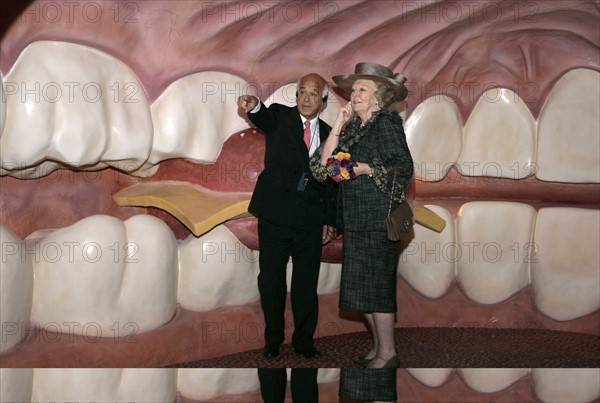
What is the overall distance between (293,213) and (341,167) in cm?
19

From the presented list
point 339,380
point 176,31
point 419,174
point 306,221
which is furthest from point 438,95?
point 339,380

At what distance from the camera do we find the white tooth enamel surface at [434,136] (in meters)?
2.07

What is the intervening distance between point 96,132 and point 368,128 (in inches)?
23.2

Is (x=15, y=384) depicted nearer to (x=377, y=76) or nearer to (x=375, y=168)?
(x=375, y=168)

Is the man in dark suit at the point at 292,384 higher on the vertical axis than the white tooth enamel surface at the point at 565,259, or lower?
lower

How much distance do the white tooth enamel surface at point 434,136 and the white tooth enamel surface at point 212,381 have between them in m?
0.69

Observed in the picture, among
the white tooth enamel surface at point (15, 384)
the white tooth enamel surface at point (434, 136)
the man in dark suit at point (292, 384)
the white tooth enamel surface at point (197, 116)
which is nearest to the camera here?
the man in dark suit at point (292, 384)

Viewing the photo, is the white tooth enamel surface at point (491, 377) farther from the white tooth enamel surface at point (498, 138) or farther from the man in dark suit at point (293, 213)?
the white tooth enamel surface at point (498, 138)

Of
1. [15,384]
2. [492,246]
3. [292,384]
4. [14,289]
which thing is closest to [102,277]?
[14,289]

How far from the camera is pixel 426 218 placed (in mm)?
2055

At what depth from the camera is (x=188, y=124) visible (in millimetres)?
1884

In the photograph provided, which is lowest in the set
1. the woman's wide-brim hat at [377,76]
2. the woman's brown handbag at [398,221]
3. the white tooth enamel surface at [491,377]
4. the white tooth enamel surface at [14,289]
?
the white tooth enamel surface at [491,377]

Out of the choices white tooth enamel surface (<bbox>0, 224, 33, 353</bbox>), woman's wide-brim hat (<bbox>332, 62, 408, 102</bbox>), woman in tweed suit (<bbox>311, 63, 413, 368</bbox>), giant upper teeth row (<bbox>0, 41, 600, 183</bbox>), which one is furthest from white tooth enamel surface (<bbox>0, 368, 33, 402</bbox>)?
woman's wide-brim hat (<bbox>332, 62, 408, 102</bbox>)

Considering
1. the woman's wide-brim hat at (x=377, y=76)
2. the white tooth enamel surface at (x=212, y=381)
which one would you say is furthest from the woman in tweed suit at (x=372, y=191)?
the white tooth enamel surface at (x=212, y=381)
